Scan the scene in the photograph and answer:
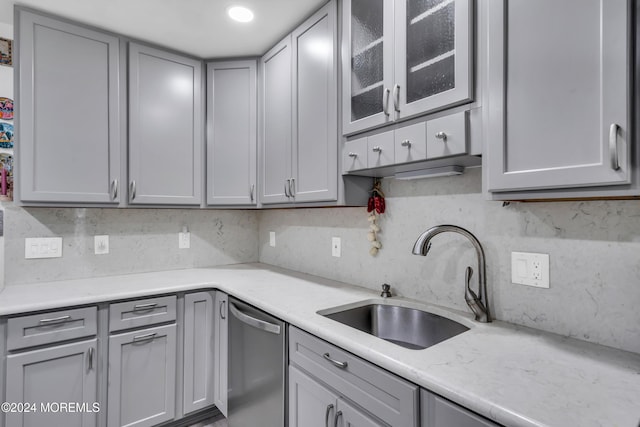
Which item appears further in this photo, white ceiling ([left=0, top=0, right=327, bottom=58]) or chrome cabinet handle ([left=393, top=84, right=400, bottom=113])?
white ceiling ([left=0, top=0, right=327, bottom=58])

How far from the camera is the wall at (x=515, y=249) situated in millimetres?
1009

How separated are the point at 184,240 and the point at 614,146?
8.10 ft

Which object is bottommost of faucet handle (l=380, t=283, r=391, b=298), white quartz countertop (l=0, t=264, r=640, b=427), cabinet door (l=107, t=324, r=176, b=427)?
cabinet door (l=107, t=324, r=176, b=427)

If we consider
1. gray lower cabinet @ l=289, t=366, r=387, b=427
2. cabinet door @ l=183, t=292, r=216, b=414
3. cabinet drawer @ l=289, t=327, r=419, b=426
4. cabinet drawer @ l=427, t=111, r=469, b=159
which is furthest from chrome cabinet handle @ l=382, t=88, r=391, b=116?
cabinet door @ l=183, t=292, r=216, b=414

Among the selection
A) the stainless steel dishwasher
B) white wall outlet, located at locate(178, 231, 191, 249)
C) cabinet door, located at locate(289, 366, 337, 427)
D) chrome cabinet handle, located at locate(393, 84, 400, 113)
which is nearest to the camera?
cabinet door, located at locate(289, 366, 337, 427)

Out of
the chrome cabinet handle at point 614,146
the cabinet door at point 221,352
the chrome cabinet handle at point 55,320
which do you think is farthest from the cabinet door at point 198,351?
the chrome cabinet handle at point 614,146

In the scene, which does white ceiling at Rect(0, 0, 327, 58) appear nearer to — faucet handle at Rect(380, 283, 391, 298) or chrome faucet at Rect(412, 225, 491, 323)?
chrome faucet at Rect(412, 225, 491, 323)

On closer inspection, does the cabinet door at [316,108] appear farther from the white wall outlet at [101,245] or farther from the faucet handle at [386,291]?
the white wall outlet at [101,245]

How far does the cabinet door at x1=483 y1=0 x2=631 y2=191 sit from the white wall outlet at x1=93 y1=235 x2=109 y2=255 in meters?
2.28

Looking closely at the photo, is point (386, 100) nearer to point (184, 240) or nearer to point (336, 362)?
point (336, 362)

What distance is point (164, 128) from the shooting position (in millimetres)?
2141

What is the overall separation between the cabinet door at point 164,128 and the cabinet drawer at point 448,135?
163cm

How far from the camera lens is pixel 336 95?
1633 millimetres

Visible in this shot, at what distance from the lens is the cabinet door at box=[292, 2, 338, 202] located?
65.0 inches
